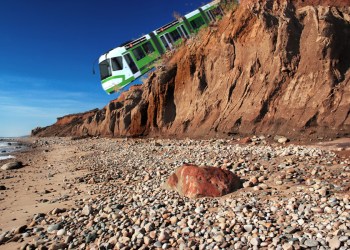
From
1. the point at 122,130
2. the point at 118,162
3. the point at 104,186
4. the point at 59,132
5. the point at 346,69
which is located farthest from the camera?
the point at 59,132

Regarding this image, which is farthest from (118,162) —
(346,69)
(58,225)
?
(346,69)

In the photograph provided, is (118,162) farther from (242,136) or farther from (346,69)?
(346,69)

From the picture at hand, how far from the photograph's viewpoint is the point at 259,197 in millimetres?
5926

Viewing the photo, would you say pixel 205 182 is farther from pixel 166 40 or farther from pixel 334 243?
pixel 166 40

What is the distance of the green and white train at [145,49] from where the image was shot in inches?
928

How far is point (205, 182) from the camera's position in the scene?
6.41 m

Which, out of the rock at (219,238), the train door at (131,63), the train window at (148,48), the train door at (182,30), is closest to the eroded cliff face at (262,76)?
the train window at (148,48)

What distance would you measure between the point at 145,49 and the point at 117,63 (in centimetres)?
240

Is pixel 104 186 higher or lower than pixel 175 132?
lower

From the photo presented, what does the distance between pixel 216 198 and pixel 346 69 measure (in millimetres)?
8366

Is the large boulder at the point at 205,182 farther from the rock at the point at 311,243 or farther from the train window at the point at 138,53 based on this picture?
the train window at the point at 138,53

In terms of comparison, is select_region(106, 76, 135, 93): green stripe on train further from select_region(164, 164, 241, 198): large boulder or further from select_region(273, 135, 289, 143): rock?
select_region(164, 164, 241, 198): large boulder

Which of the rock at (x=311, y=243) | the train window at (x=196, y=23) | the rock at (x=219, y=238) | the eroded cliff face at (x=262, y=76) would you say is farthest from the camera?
the train window at (x=196, y=23)

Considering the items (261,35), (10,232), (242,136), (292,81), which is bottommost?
(10,232)
